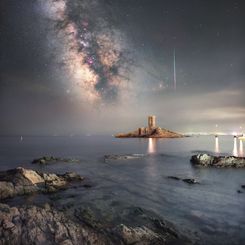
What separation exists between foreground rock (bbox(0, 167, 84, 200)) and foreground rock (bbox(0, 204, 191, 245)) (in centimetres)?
1438

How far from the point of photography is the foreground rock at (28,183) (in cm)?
3132

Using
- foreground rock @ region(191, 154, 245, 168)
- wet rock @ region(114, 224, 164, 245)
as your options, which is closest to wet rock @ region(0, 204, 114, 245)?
wet rock @ region(114, 224, 164, 245)

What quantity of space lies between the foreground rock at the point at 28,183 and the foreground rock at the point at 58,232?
47.2 ft

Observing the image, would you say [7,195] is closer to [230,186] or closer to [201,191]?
[201,191]

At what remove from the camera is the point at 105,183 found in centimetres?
4119

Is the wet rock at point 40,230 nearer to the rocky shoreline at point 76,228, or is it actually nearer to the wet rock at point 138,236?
the rocky shoreline at point 76,228

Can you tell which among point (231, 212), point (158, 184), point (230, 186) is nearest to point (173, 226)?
point (231, 212)

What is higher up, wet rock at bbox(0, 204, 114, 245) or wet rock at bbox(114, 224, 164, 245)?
wet rock at bbox(0, 204, 114, 245)

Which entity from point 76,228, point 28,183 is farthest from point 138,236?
point 28,183

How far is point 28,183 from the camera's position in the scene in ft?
111

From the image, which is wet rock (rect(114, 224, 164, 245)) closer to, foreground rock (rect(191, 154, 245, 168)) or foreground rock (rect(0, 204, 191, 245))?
foreground rock (rect(0, 204, 191, 245))

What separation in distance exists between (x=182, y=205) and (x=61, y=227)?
16342mm

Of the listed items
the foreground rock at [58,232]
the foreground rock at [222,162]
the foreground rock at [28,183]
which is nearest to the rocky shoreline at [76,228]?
the foreground rock at [58,232]

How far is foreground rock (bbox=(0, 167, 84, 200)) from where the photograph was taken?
31.3 metres
